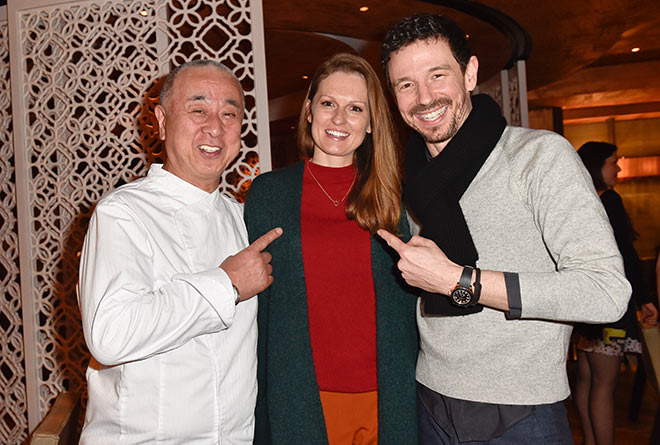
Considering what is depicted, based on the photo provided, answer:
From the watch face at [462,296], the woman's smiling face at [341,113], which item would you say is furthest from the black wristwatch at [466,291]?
the woman's smiling face at [341,113]

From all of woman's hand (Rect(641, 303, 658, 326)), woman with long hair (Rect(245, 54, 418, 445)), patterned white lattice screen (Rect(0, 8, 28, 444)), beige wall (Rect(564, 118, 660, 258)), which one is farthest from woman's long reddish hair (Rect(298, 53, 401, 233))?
beige wall (Rect(564, 118, 660, 258))

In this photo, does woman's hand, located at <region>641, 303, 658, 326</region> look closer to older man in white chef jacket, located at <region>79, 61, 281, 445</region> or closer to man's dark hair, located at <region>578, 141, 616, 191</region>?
man's dark hair, located at <region>578, 141, 616, 191</region>

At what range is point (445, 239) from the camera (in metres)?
1.39

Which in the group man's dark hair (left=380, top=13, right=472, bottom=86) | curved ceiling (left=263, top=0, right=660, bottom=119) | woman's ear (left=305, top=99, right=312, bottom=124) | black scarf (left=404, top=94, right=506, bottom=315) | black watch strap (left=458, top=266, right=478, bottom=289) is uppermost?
curved ceiling (left=263, top=0, right=660, bottom=119)

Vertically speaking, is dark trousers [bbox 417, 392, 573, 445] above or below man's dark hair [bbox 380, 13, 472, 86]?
below

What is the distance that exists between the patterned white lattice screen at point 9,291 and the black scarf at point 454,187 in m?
2.75

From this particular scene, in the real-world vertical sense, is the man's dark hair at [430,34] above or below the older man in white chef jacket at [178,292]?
above

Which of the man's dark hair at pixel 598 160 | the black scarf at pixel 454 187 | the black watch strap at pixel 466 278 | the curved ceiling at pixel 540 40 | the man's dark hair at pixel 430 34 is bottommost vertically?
the black watch strap at pixel 466 278

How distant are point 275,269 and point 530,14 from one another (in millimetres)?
5221

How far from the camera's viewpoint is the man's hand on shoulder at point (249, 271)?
1.42 metres

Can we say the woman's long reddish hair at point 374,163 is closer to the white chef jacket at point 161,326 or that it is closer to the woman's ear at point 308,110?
the woman's ear at point 308,110

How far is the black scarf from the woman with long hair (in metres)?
0.35

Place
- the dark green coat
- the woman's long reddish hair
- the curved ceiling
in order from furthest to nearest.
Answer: the curved ceiling < the woman's long reddish hair < the dark green coat

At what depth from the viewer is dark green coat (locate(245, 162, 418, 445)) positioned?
65.4 inches
